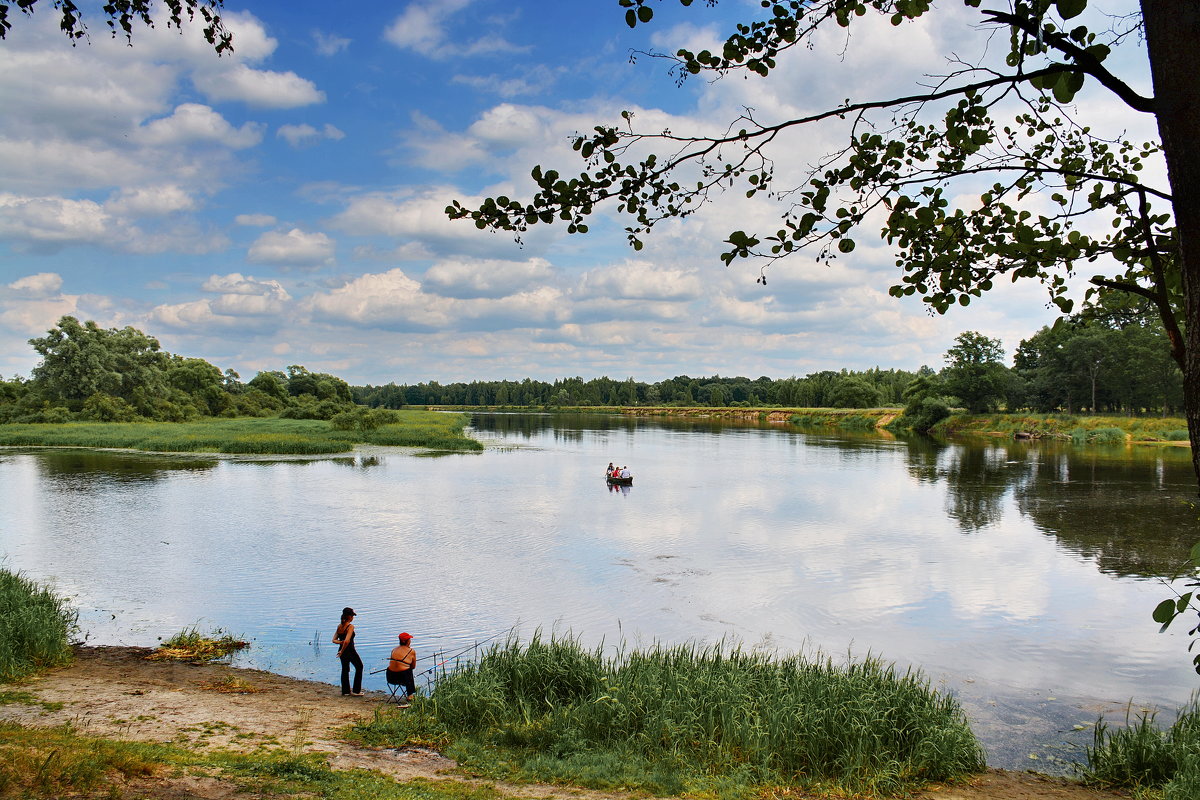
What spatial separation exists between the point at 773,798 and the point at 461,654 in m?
7.22

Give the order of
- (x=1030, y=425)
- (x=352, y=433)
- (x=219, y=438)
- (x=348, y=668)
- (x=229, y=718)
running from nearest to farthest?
(x=229, y=718) < (x=348, y=668) < (x=219, y=438) < (x=352, y=433) < (x=1030, y=425)

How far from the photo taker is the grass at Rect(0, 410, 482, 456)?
174ft

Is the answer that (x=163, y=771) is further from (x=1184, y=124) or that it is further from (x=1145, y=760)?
(x=1145, y=760)

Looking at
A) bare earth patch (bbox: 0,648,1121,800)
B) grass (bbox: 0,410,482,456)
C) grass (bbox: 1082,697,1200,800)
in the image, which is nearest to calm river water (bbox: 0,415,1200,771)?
grass (bbox: 1082,697,1200,800)

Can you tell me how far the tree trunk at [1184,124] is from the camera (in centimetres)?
318

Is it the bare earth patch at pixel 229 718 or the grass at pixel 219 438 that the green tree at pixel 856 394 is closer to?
the grass at pixel 219 438

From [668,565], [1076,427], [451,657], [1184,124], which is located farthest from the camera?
[1076,427]

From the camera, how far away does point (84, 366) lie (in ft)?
246

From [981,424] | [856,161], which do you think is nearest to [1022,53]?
A: [856,161]

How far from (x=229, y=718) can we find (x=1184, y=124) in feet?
34.9

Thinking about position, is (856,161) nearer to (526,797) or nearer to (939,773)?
(526,797)

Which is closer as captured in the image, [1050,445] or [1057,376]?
[1050,445]

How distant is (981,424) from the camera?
8375 cm

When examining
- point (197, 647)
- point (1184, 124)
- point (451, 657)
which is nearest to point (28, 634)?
point (197, 647)
